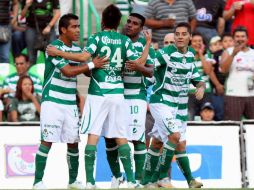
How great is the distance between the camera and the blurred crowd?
74.5ft

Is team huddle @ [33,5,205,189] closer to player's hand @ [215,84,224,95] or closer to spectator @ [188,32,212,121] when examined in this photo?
spectator @ [188,32,212,121]

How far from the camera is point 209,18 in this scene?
81.0 feet

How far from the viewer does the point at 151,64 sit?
60.6ft

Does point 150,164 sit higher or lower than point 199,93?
lower

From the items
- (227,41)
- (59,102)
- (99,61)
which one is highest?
(99,61)

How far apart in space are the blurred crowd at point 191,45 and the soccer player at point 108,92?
12.3 ft

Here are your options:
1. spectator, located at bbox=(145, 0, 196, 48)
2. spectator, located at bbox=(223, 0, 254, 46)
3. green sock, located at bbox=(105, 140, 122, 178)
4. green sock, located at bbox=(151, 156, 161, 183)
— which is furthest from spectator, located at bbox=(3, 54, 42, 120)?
green sock, located at bbox=(105, 140, 122, 178)

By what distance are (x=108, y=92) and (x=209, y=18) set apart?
23.8 ft

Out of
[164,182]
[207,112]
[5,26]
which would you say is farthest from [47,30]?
[164,182]

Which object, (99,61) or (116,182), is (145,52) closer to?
(99,61)

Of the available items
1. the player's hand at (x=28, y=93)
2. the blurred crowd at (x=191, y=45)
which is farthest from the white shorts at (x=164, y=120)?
the player's hand at (x=28, y=93)

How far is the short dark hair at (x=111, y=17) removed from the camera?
17812 millimetres

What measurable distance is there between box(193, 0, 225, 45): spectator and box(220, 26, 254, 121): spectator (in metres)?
1.68

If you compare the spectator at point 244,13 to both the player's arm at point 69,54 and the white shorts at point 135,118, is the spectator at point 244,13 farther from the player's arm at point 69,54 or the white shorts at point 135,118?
the player's arm at point 69,54
